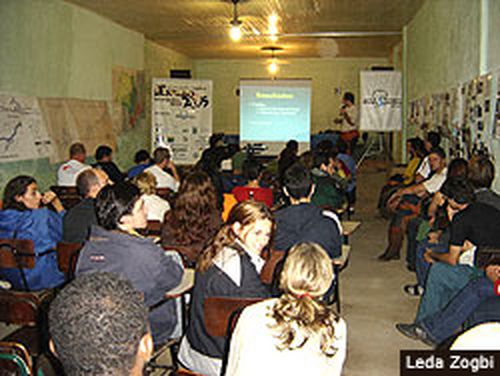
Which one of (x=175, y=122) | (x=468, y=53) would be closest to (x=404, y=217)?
(x=468, y=53)

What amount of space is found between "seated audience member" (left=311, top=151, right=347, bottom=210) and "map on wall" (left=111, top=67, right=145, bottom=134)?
482cm

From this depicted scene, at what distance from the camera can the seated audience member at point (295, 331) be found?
1844 mm

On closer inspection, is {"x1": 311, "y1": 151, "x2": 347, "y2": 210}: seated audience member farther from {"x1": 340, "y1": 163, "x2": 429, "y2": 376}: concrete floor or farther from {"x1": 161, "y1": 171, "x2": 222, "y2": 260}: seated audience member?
{"x1": 161, "y1": 171, "x2": 222, "y2": 260}: seated audience member

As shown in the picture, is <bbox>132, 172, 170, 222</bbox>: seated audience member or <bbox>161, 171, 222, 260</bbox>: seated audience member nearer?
<bbox>161, 171, 222, 260</bbox>: seated audience member

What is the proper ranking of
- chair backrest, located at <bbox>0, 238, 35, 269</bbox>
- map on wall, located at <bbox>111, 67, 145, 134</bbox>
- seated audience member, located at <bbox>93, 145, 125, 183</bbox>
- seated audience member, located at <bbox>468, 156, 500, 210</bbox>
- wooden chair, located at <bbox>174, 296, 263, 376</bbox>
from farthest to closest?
map on wall, located at <bbox>111, 67, 145, 134</bbox>
seated audience member, located at <bbox>93, 145, 125, 183</bbox>
seated audience member, located at <bbox>468, 156, 500, 210</bbox>
chair backrest, located at <bbox>0, 238, 35, 269</bbox>
wooden chair, located at <bbox>174, 296, 263, 376</bbox>

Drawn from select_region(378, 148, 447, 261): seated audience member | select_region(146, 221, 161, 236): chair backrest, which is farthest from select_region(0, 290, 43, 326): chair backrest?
select_region(378, 148, 447, 261): seated audience member

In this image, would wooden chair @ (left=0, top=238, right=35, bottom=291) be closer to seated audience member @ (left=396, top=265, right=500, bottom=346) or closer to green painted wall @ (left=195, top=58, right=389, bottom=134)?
seated audience member @ (left=396, top=265, right=500, bottom=346)

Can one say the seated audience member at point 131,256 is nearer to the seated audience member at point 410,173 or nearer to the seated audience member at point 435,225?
the seated audience member at point 435,225

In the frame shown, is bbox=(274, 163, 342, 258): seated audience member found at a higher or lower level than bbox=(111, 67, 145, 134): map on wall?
lower

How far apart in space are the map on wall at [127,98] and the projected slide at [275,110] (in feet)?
7.45

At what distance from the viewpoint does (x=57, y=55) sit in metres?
8.69

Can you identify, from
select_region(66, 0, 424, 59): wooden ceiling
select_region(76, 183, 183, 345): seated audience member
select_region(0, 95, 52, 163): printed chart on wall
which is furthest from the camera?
select_region(66, 0, 424, 59): wooden ceiling

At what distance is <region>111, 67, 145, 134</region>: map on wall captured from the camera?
36.6 feet

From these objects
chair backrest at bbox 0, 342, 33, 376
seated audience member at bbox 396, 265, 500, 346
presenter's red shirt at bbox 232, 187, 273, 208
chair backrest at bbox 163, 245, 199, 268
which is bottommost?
seated audience member at bbox 396, 265, 500, 346
